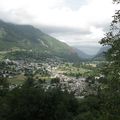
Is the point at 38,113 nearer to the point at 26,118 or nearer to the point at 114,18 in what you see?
the point at 26,118

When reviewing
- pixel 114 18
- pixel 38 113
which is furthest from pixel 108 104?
pixel 38 113

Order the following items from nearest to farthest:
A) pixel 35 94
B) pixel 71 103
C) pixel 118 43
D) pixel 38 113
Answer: pixel 118 43 → pixel 38 113 → pixel 35 94 → pixel 71 103

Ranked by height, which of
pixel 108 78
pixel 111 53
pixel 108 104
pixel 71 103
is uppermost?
pixel 111 53

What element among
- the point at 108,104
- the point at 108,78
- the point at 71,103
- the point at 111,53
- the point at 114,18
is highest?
the point at 114,18

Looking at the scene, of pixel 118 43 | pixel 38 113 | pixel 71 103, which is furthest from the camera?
pixel 71 103

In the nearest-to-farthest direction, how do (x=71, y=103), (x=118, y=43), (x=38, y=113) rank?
(x=118, y=43) < (x=38, y=113) < (x=71, y=103)

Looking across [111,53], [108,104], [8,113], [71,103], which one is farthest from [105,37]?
[71,103]

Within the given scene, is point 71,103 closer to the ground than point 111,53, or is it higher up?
closer to the ground

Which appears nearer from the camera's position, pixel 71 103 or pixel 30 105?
pixel 30 105

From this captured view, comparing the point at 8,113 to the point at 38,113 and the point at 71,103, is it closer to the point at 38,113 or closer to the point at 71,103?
A: the point at 38,113
